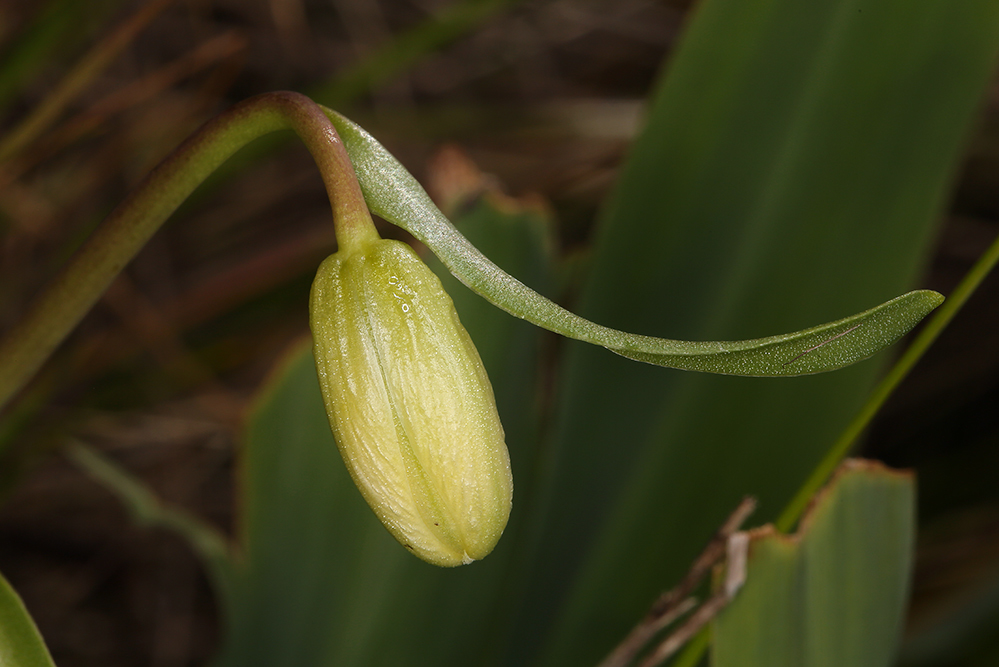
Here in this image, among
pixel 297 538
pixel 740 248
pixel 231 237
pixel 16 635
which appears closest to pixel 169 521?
pixel 297 538

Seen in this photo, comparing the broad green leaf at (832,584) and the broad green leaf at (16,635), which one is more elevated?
the broad green leaf at (832,584)

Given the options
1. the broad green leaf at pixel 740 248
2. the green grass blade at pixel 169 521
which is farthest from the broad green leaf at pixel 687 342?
the green grass blade at pixel 169 521

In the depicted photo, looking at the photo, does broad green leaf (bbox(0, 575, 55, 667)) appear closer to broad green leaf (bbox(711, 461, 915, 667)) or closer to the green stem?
the green stem

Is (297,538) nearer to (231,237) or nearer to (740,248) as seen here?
(740,248)

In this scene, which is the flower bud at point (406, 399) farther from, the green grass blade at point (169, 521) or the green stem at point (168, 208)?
the green grass blade at point (169, 521)

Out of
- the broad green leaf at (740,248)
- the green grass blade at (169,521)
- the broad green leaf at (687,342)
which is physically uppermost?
the broad green leaf at (740,248)

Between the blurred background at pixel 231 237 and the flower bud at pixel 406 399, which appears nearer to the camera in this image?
the flower bud at pixel 406 399
